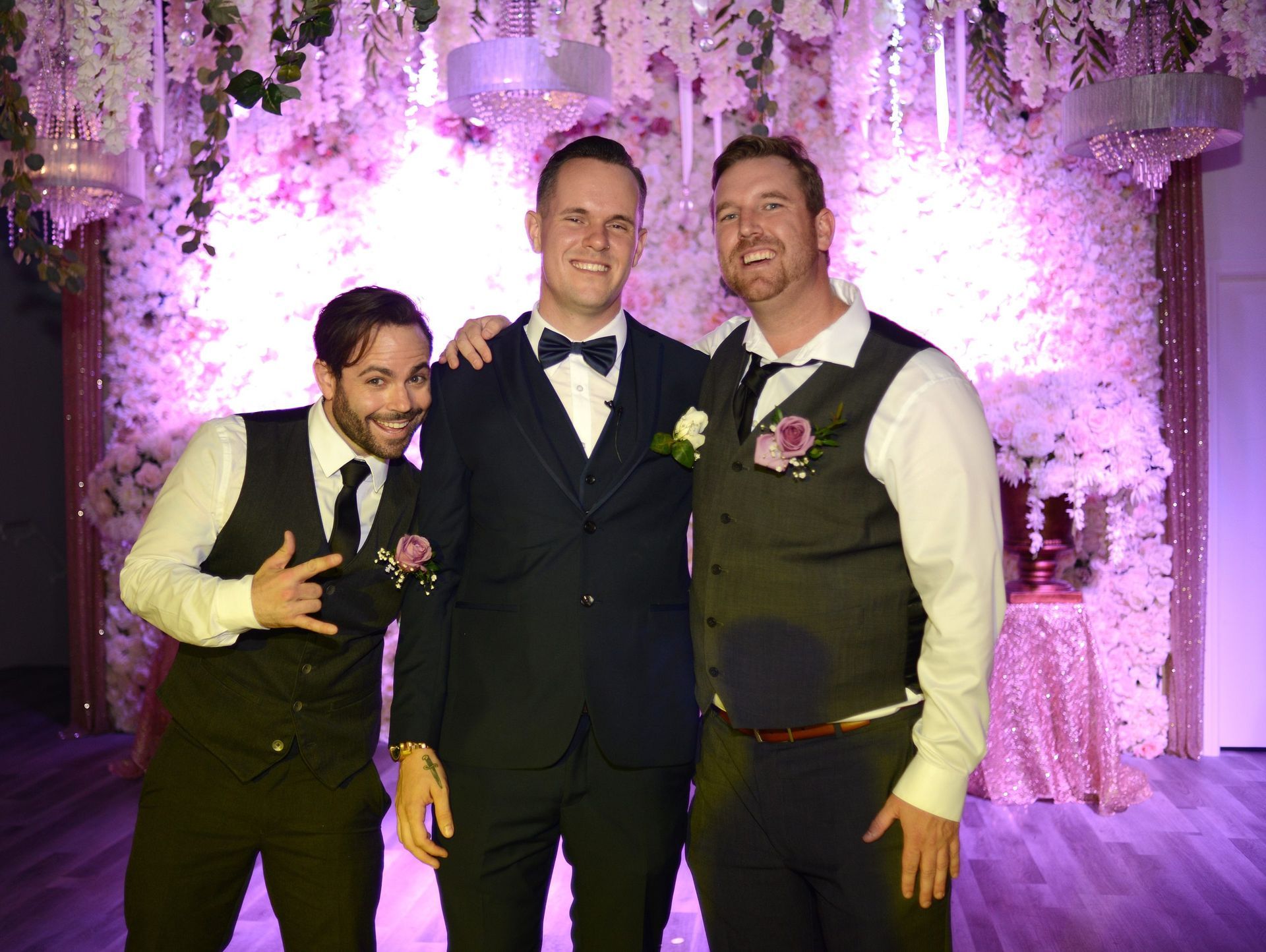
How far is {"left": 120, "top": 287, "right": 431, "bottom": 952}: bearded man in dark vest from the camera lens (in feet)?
6.80

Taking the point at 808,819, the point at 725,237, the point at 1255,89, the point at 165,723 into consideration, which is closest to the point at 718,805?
the point at 808,819

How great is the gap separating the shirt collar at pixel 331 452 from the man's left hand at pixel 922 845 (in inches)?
47.3

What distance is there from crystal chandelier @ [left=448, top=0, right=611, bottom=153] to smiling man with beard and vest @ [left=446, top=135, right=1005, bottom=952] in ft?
6.69

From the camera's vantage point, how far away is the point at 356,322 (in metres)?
2.29

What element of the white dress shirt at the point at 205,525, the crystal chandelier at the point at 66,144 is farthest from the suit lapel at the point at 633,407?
the crystal chandelier at the point at 66,144

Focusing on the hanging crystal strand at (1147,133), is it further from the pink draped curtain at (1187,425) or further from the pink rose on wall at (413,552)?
the pink rose on wall at (413,552)

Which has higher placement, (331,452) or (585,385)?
(585,385)

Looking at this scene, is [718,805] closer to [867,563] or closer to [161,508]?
[867,563]

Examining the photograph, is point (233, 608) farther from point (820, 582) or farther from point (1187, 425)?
point (1187, 425)

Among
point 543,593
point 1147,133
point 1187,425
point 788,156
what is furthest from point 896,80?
point 543,593

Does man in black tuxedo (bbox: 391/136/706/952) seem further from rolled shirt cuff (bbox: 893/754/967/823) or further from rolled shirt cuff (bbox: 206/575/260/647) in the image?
rolled shirt cuff (bbox: 893/754/967/823)

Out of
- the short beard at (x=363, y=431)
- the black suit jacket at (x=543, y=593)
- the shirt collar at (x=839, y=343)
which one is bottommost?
the black suit jacket at (x=543, y=593)

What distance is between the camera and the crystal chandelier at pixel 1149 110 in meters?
4.05

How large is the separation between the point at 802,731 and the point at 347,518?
3.24ft
